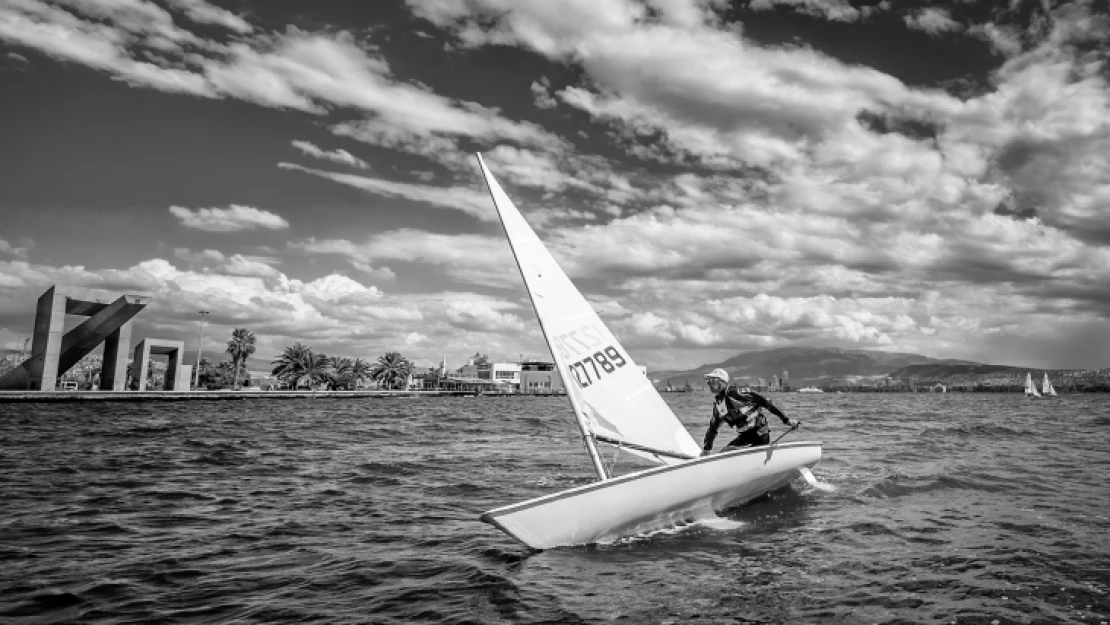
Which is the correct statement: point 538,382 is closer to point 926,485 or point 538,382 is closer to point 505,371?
point 505,371

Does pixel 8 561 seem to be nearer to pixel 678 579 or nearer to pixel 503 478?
pixel 678 579

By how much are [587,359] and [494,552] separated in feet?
10.6

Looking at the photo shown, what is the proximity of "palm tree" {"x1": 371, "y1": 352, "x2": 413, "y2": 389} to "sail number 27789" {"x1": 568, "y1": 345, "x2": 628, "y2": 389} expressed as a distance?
134m

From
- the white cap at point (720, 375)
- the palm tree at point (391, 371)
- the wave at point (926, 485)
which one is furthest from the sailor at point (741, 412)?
the palm tree at point (391, 371)

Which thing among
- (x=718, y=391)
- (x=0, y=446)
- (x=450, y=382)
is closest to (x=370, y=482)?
(x=718, y=391)

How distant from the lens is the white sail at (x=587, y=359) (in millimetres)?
9614

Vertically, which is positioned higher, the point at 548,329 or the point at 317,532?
the point at 548,329

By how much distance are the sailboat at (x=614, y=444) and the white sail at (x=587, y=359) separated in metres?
0.02

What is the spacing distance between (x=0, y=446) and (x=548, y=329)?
20.7 meters

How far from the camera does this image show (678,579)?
7254 millimetres

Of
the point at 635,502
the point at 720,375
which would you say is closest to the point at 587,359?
the point at 635,502

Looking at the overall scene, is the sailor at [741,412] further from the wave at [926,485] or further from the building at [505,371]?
the building at [505,371]

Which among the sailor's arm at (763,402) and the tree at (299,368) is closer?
the sailor's arm at (763,402)

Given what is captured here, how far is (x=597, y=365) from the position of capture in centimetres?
1005
